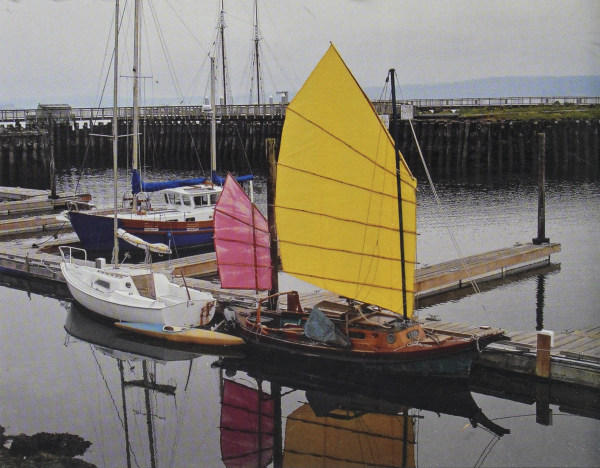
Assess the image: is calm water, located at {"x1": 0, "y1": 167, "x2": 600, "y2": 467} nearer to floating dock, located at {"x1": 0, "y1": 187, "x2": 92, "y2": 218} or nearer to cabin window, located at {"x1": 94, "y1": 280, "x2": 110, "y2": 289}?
cabin window, located at {"x1": 94, "y1": 280, "x2": 110, "y2": 289}

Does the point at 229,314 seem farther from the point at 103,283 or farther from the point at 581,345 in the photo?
the point at 581,345

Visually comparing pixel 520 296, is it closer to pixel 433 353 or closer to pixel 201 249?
pixel 433 353

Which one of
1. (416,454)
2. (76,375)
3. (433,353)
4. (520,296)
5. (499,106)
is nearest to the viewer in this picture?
(416,454)

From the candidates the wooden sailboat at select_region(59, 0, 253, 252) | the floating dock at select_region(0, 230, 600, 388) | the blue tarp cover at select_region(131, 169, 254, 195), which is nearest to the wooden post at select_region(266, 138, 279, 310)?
the floating dock at select_region(0, 230, 600, 388)

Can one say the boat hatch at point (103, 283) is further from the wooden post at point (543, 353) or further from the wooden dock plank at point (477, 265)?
the wooden post at point (543, 353)

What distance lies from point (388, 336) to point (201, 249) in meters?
15.2

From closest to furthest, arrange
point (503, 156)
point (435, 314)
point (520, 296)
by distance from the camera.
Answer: point (435, 314), point (520, 296), point (503, 156)

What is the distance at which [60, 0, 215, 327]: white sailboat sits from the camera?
61.6ft

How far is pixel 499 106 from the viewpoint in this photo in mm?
67000

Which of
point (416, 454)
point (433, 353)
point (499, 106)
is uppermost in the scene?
point (499, 106)

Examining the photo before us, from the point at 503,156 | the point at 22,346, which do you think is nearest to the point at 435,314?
the point at 22,346

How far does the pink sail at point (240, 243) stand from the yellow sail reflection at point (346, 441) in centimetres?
548

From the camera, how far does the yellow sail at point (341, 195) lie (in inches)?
638

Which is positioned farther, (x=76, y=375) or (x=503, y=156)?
(x=503, y=156)
